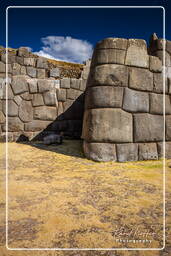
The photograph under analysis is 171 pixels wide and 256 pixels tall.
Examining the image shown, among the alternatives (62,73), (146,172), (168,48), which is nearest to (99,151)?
(146,172)

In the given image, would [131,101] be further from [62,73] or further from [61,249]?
[62,73]

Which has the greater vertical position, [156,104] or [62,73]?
[62,73]

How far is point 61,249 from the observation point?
1.06 meters

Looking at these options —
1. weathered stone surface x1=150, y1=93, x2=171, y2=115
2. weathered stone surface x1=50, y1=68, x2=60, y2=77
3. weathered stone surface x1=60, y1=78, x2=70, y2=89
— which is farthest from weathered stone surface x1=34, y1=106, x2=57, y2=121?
weathered stone surface x1=50, y1=68, x2=60, y2=77

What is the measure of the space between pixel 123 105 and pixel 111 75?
644 millimetres

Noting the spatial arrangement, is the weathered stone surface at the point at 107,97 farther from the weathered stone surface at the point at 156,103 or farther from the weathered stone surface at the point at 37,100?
the weathered stone surface at the point at 37,100

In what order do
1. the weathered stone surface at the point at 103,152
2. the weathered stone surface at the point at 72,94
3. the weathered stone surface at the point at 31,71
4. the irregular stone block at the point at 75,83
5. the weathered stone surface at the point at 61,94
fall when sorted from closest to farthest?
1. the weathered stone surface at the point at 103,152
2. the weathered stone surface at the point at 61,94
3. the weathered stone surface at the point at 72,94
4. the irregular stone block at the point at 75,83
5. the weathered stone surface at the point at 31,71

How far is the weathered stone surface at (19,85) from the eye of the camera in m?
5.22

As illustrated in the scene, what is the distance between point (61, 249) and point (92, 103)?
2.80 m

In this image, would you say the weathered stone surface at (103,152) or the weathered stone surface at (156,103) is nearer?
the weathered stone surface at (103,152)

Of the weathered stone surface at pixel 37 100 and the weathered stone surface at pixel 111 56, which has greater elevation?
the weathered stone surface at pixel 111 56

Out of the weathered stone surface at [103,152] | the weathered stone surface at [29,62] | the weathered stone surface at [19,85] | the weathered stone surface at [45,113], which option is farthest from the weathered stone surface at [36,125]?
the weathered stone surface at [29,62]

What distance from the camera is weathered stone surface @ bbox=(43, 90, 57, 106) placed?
5.43m

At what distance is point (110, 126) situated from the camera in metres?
3.37
